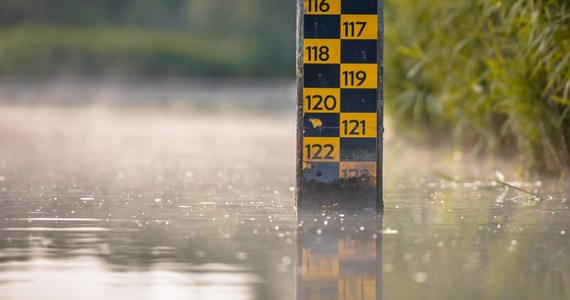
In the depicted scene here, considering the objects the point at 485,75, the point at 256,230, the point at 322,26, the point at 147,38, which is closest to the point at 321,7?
the point at 322,26

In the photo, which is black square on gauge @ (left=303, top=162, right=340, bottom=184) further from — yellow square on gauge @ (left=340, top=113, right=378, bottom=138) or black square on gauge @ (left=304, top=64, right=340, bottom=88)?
black square on gauge @ (left=304, top=64, right=340, bottom=88)

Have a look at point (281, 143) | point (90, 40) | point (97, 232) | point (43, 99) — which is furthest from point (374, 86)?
point (90, 40)

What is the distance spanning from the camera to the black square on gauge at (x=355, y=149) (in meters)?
8.86

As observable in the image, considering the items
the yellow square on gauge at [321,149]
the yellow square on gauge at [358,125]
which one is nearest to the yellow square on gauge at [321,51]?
the yellow square on gauge at [358,125]

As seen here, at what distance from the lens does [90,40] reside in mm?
50250

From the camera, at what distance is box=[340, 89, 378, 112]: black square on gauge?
349 inches

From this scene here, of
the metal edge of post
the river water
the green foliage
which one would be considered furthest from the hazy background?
the metal edge of post

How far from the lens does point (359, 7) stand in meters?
8.83

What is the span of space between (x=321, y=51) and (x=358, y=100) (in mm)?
343

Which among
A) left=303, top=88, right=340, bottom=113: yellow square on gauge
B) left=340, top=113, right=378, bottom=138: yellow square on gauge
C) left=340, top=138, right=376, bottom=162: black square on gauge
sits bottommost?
left=340, top=138, right=376, bottom=162: black square on gauge

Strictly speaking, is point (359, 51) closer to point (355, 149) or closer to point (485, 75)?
point (355, 149)

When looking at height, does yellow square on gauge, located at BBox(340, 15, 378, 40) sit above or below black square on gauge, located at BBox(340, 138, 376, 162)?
above

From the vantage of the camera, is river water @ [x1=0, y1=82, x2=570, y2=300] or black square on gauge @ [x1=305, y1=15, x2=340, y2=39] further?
black square on gauge @ [x1=305, y1=15, x2=340, y2=39]

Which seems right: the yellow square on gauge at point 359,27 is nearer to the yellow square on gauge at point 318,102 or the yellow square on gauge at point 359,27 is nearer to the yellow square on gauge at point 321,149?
the yellow square on gauge at point 318,102
